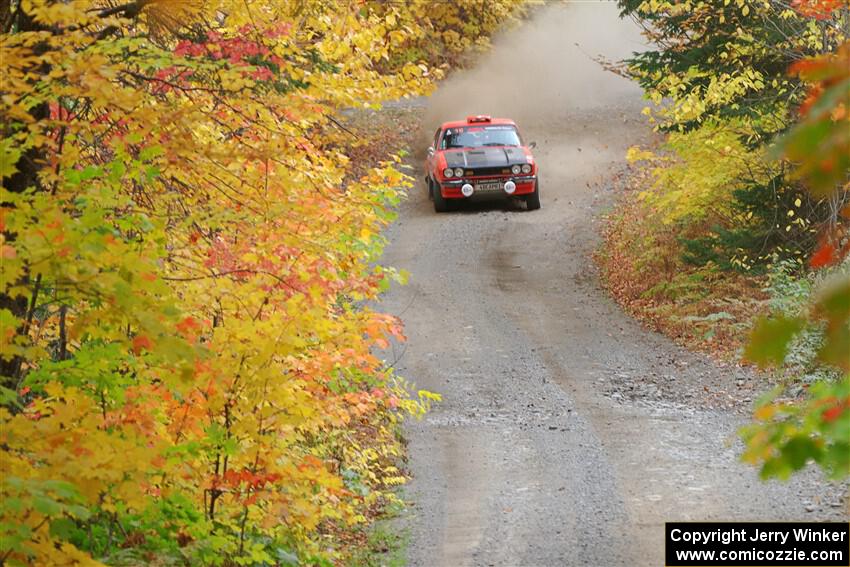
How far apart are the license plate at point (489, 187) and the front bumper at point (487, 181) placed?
0.03m

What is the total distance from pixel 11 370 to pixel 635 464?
6.35m

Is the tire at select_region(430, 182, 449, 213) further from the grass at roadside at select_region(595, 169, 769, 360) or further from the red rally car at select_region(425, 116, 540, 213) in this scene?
the grass at roadside at select_region(595, 169, 769, 360)

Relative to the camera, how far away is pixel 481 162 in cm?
2316

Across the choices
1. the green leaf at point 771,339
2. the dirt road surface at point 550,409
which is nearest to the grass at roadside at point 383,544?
the dirt road surface at point 550,409

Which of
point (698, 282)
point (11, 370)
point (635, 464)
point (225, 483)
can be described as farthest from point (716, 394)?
point (11, 370)

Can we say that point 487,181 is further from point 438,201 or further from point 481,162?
point 438,201

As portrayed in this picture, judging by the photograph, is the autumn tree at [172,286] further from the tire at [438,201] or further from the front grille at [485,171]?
the tire at [438,201]

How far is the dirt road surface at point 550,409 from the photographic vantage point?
8.76m

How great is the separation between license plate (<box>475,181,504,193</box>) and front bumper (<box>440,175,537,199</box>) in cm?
3

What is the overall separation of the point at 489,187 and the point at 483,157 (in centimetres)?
72

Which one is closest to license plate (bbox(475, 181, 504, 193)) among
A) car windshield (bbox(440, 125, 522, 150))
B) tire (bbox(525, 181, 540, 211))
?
car windshield (bbox(440, 125, 522, 150))

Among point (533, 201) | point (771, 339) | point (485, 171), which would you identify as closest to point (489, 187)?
point (485, 171)

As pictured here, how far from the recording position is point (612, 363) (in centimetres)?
1462

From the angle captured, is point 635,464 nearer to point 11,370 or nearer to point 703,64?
point 11,370
